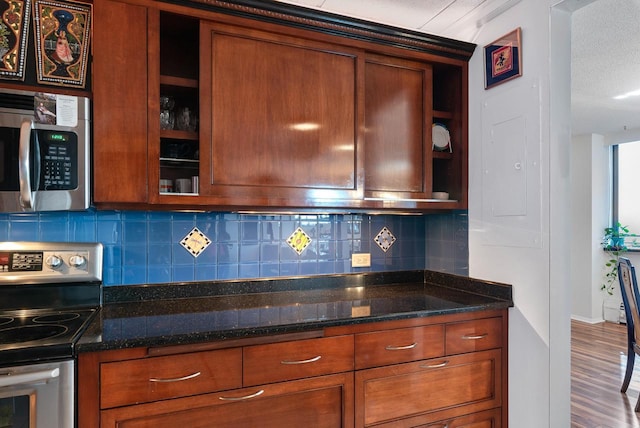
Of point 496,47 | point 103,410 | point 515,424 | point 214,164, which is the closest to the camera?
point 103,410

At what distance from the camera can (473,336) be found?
174 centimetres

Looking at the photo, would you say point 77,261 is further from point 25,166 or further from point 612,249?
point 612,249

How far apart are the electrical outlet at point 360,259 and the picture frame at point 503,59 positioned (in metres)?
1.15

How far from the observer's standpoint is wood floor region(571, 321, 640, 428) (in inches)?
95.7

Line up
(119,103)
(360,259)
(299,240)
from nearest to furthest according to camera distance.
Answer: (119,103) → (299,240) → (360,259)

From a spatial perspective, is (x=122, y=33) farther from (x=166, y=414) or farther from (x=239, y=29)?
(x=166, y=414)

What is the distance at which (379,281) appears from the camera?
225cm

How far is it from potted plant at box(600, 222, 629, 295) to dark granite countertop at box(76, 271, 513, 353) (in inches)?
145

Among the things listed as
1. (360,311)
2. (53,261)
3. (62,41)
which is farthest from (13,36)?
(360,311)

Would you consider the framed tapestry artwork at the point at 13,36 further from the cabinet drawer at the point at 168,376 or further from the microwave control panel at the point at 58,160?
Answer: the cabinet drawer at the point at 168,376

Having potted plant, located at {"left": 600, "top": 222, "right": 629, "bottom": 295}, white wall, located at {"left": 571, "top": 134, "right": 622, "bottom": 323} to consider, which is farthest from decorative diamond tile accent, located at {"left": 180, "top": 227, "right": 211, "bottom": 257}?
potted plant, located at {"left": 600, "top": 222, "right": 629, "bottom": 295}

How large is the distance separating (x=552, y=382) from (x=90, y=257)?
2141 millimetres

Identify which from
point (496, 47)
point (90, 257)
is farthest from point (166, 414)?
point (496, 47)

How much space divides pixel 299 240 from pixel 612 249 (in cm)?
450
